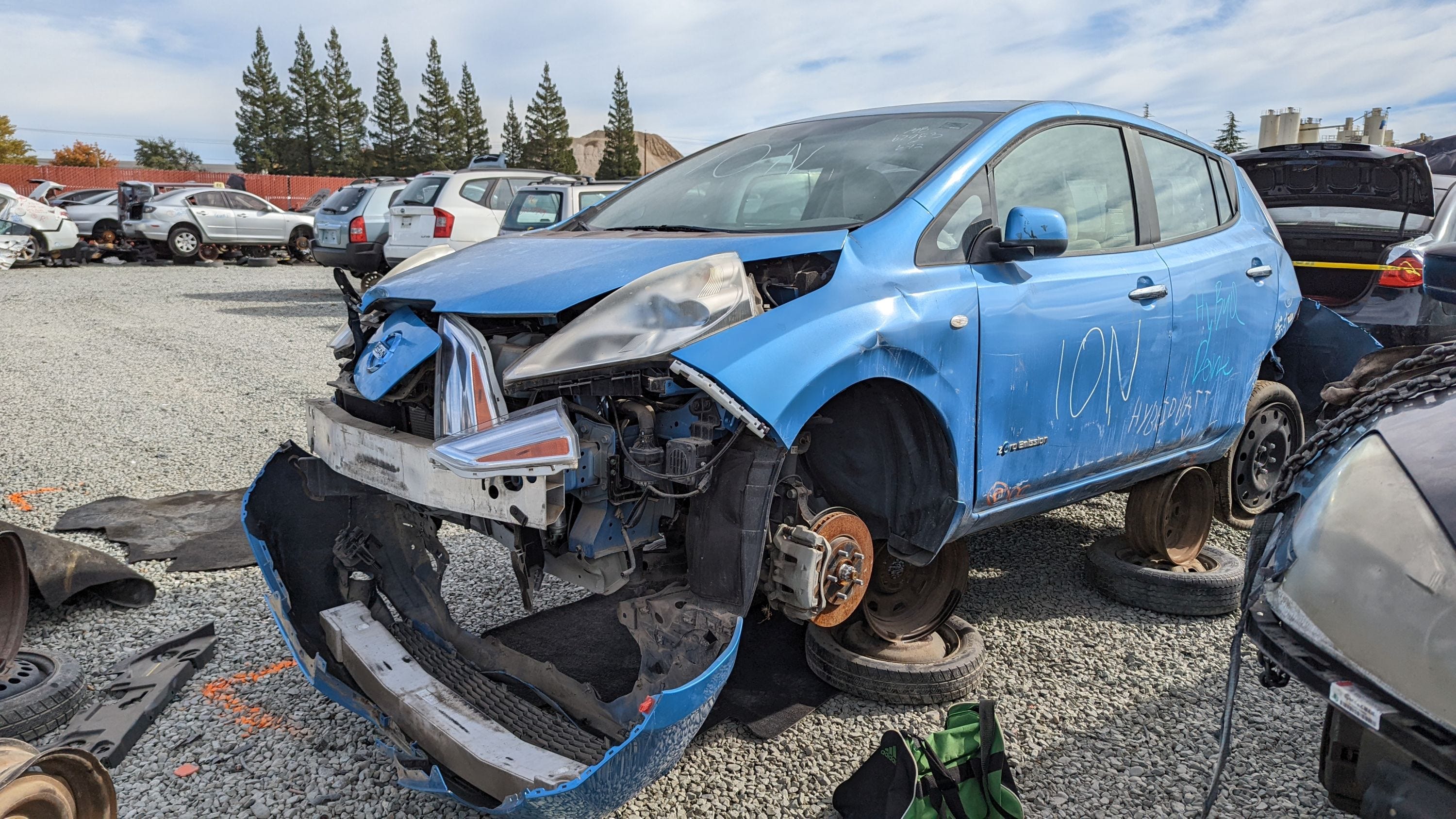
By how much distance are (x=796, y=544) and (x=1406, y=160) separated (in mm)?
5469

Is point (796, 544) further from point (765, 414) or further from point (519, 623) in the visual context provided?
point (519, 623)

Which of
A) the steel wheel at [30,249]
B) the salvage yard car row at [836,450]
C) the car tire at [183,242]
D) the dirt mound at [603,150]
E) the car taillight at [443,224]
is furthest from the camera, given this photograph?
the dirt mound at [603,150]

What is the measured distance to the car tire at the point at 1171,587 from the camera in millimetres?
3807

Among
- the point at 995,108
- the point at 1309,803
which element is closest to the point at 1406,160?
the point at 995,108

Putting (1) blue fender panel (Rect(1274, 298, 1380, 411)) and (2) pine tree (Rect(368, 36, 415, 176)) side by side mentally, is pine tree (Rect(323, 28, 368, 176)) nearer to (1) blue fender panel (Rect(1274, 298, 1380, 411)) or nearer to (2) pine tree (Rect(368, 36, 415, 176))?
(2) pine tree (Rect(368, 36, 415, 176))

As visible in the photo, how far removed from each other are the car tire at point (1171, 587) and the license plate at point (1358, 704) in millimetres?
2373

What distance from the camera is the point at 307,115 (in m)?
69.8

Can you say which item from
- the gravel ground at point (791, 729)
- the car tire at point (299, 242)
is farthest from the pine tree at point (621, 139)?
the gravel ground at point (791, 729)

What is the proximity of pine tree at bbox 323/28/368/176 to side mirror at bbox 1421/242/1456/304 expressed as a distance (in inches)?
2980

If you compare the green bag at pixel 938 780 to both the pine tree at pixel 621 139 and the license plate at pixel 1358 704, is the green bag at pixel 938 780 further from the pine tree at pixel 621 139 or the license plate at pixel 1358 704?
the pine tree at pixel 621 139

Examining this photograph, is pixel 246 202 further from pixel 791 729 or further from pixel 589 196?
pixel 791 729

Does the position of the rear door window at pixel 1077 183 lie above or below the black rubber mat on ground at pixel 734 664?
above

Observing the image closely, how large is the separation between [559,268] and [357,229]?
11734 millimetres

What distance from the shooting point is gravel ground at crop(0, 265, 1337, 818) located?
262 cm
